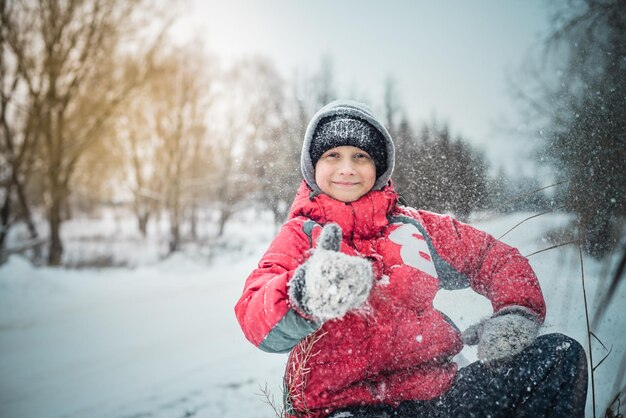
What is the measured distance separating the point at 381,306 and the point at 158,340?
113 inches

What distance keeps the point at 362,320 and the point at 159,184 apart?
45.5 ft

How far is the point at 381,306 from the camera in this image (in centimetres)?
114

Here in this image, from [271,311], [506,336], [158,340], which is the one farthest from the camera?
[158,340]

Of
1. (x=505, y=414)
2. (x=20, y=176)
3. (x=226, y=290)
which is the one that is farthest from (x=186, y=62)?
(x=505, y=414)

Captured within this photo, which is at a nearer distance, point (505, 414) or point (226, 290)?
point (505, 414)

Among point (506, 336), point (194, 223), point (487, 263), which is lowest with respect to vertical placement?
point (194, 223)

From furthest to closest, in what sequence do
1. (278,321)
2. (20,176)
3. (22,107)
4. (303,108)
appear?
1. (20,176)
2. (22,107)
3. (303,108)
4. (278,321)

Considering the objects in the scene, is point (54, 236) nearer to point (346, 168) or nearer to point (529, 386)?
point (346, 168)

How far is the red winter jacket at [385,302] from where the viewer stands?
110 cm

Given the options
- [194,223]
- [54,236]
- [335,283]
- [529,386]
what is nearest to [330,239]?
[335,283]

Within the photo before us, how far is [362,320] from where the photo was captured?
44.4 inches

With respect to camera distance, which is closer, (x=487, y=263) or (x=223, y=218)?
(x=487, y=263)

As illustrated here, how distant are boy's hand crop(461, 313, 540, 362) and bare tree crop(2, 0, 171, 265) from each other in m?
8.36

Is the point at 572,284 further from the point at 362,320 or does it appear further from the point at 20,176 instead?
the point at 20,176
